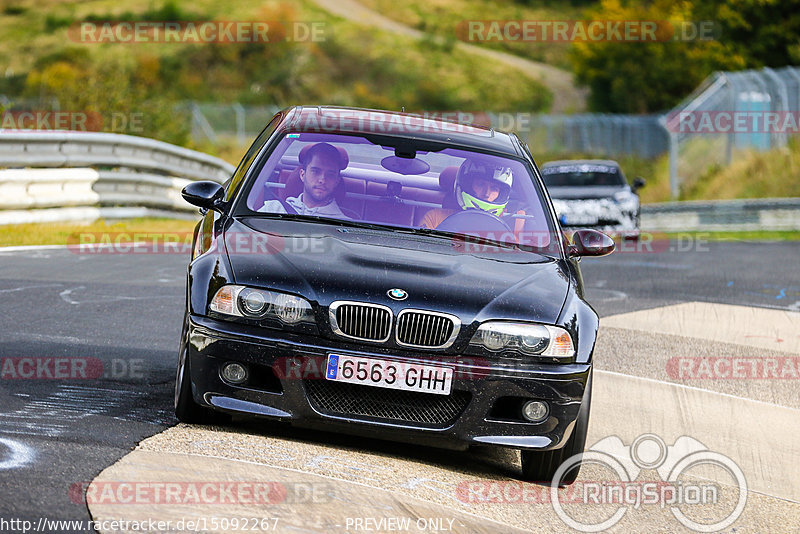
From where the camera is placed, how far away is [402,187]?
699 centimetres

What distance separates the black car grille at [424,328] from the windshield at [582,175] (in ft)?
58.5

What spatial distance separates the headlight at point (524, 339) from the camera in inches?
214

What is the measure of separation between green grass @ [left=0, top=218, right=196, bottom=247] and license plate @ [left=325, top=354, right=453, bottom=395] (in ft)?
28.3

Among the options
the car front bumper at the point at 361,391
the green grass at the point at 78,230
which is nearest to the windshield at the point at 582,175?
the green grass at the point at 78,230

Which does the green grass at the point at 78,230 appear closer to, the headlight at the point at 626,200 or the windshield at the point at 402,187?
the windshield at the point at 402,187

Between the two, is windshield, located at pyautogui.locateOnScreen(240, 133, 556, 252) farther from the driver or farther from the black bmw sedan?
the black bmw sedan

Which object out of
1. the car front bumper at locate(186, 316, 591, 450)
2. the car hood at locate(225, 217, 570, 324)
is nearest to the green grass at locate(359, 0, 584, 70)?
the car hood at locate(225, 217, 570, 324)

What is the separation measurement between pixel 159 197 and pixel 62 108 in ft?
23.1

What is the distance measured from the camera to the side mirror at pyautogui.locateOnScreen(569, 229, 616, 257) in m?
6.62

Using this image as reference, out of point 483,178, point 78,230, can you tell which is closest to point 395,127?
point 483,178

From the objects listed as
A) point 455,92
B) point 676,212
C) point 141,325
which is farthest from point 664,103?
point 141,325

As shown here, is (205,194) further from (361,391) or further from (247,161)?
(361,391)

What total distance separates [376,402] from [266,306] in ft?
2.02

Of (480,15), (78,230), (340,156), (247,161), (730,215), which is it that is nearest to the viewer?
(340,156)
